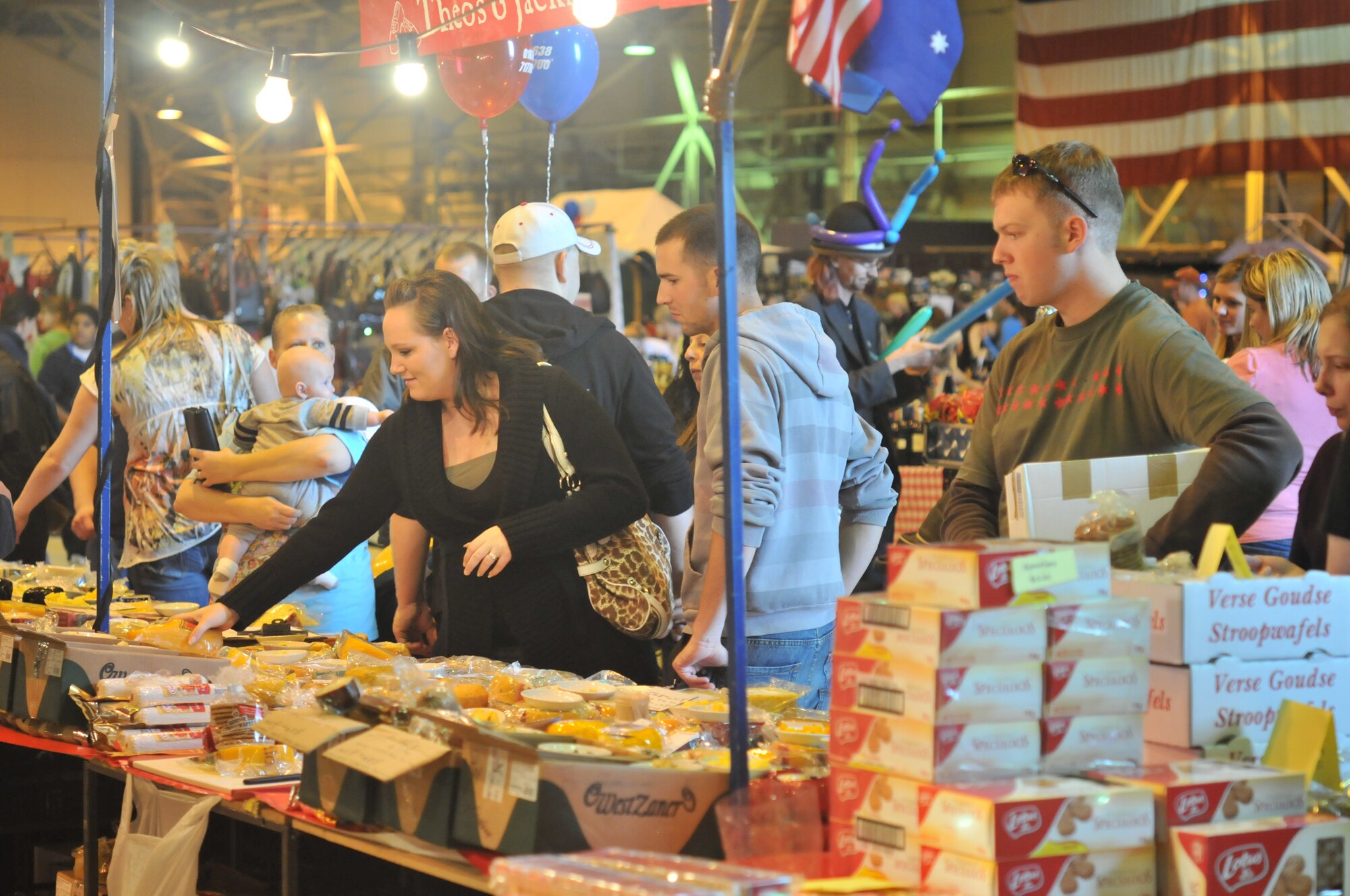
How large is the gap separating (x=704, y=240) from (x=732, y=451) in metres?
1.28

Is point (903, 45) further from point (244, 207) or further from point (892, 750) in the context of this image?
point (244, 207)

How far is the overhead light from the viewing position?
4246 millimetres

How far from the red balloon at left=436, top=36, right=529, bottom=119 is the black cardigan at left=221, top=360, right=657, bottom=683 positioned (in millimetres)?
2279

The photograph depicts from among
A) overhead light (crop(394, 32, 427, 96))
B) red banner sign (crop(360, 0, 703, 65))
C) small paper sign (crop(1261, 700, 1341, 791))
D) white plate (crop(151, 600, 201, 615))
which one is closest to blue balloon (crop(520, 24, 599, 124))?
overhead light (crop(394, 32, 427, 96))

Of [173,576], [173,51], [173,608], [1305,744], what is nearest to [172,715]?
[173,608]

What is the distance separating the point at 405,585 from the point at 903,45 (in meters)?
2.15

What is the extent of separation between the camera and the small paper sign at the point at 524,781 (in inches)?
68.2

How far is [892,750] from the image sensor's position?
62.3 inches

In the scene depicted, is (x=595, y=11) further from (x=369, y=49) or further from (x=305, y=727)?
(x=305, y=727)

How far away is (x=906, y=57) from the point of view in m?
2.09

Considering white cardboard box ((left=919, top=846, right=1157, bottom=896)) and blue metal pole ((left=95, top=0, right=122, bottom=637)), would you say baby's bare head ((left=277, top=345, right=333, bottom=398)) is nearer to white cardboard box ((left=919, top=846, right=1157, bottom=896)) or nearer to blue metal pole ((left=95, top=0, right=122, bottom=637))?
blue metal pole ((left=95, top=0, right=122, bottom=637))

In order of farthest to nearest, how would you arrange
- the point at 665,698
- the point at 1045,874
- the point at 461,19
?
the point at 461,19 < the point at 665,698 < the point at 1045,874

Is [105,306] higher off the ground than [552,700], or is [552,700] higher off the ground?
[105,306]

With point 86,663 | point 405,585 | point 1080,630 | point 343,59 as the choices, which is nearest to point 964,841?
point 1080,630
